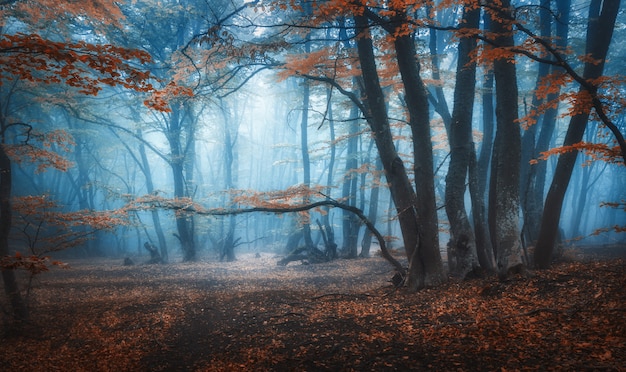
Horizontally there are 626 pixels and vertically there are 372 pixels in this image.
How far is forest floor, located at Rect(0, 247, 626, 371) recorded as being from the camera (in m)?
3.66

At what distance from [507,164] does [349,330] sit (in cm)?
443

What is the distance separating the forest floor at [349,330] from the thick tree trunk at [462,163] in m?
0.73

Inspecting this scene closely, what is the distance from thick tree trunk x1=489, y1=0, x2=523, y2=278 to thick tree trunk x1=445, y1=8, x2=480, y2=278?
1073 mm

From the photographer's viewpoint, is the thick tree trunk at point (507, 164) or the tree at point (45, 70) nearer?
the tree at point (45, 70)

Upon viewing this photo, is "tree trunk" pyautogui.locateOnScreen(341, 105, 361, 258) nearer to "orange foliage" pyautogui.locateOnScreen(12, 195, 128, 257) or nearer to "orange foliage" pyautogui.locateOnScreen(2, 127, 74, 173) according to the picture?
"orange foliage" pyautogui.locateOnScreen(12, 195, 128, 257)

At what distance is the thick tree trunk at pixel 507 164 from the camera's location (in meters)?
6.17

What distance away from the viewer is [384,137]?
23.9 feet

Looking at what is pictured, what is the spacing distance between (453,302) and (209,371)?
13.6ft

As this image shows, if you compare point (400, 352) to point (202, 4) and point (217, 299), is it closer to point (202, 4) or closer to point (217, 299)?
point (217, 299)

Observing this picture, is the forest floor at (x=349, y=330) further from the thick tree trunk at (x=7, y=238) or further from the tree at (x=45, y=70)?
the tree at (x=45, y=70)

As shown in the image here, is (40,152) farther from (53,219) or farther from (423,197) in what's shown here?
(423,197)

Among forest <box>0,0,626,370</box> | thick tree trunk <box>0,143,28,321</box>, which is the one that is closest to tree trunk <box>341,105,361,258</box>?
forest <box>0,0,626,370</box>

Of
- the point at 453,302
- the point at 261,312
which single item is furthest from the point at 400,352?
the point at 261,312

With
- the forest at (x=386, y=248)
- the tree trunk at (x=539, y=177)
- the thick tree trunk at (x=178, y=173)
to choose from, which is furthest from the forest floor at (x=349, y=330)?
the thick tree trunk at (x=178, y=173)
